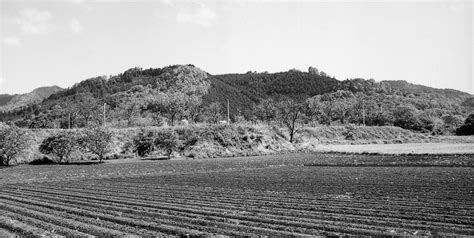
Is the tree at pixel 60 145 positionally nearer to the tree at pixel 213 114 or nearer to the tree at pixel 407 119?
the tree at pixel 213 114

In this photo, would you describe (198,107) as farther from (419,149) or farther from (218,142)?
(419,149)

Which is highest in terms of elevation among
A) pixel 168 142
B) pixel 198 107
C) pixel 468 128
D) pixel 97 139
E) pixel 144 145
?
pixel 198 107

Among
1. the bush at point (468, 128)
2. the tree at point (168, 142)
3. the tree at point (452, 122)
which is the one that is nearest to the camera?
the tree at point (168, 142)

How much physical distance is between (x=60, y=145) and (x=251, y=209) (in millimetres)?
49035

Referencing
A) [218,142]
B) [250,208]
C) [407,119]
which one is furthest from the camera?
[407,119]

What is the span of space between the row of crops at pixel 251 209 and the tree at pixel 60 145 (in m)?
32.6

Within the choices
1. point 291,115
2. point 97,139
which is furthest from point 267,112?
point 97,139

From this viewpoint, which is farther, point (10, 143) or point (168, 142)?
point (168, 142)

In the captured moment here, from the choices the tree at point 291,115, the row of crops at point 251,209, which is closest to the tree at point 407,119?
the tree at point 291,115

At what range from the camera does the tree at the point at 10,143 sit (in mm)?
54594

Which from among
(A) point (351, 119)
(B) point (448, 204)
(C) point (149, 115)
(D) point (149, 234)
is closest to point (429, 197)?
(B) point (448, 204)

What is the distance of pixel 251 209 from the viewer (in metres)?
17.9

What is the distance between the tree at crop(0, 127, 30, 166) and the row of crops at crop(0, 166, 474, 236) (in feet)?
97.9

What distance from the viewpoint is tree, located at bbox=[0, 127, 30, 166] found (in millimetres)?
54594
